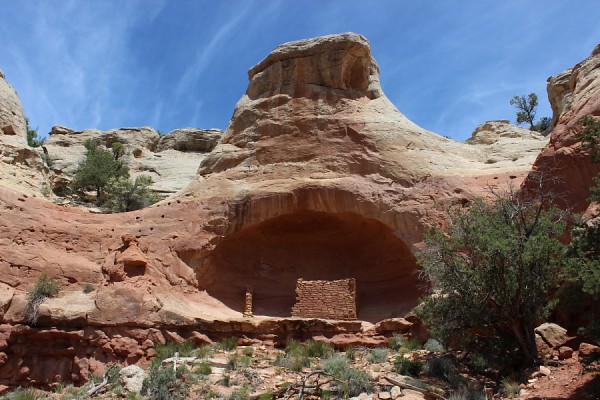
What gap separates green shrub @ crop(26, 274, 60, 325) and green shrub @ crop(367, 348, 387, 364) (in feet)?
24.8

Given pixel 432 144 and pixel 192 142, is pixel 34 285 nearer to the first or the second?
pixel 432 144

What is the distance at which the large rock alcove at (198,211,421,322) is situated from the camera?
53.6 feet

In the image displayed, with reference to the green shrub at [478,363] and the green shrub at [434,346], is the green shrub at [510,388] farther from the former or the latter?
the green shrub at [434,346]

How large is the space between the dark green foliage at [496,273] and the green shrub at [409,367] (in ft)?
2.58

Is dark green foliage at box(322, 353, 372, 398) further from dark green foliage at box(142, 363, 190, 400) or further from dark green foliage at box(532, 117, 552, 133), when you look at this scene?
dark green foliage at box(532, 117, 552, 133)

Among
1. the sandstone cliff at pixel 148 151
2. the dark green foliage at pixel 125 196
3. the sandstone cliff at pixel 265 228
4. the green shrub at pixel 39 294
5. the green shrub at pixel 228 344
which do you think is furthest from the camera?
the sandstone cliff at pixel 148 151

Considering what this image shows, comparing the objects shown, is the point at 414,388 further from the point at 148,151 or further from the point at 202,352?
the point at 148,151

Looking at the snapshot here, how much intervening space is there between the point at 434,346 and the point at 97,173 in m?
19.0

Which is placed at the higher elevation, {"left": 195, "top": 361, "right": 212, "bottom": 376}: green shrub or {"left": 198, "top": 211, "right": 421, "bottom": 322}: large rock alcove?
{"left": 198, "top": 211, "right": 421, "bottom": 322}: large rock alcove

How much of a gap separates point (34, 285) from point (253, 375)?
6.11m

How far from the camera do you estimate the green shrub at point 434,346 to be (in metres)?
12.2

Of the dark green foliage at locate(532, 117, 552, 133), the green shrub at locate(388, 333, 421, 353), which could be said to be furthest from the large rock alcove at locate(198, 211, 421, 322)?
the dark green foliage at locate(532, 117, 552, 133)

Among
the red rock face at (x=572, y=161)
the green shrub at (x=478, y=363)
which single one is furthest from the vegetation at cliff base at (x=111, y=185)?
the green shrub at (x=478, y=363)

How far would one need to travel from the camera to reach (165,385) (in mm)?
9844
